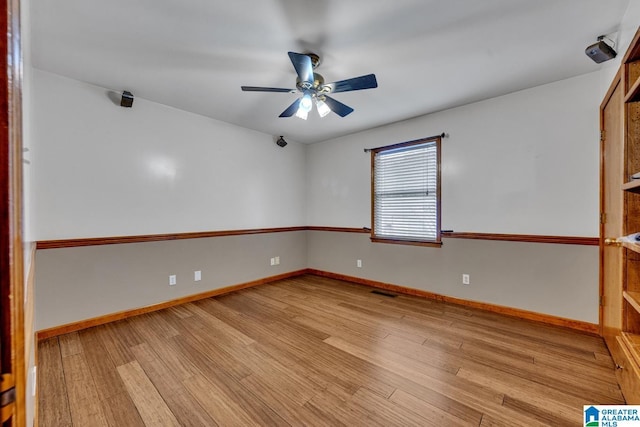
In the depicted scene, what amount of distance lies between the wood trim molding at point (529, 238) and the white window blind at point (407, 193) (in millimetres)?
277

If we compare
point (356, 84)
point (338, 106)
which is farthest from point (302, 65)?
point (338, 106)

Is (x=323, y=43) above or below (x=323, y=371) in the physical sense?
above

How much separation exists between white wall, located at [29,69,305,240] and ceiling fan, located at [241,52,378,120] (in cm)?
158

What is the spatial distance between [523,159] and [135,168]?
4273 millimetres

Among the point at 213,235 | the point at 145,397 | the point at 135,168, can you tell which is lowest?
the point at 145,397

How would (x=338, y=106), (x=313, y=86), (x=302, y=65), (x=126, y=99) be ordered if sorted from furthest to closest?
1. (x=126, y=99)
2. (x=338, y=106)
3. (x=313, y=86)
4. (x=302, y=65)

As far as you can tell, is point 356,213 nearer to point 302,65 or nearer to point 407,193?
point 407,193

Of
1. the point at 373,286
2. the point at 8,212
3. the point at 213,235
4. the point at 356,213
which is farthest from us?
the point at 356,213

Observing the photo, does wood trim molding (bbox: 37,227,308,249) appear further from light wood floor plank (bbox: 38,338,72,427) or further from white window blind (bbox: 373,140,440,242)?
white window blind (bbox: 373,140,440,242)

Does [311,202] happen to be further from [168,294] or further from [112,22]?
[112,22]

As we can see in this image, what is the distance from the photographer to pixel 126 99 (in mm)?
2807

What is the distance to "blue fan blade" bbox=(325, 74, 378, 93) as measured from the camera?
2041mm

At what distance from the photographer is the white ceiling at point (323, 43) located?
1.74m

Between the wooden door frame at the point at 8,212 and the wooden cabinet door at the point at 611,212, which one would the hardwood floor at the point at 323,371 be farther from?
the wooden door frame at the point at 8,212
